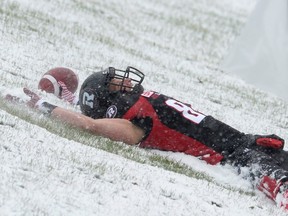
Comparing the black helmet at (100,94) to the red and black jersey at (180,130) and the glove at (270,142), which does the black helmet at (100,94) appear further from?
the glove at (270,142)

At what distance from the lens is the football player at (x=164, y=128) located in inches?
282

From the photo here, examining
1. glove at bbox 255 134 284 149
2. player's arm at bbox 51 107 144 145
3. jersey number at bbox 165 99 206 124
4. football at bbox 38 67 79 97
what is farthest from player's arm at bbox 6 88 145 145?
football at bbox 38 67 79 97

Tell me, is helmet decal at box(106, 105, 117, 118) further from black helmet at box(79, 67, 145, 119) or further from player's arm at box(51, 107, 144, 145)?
player's arm at box(51, 107, 144, 145)

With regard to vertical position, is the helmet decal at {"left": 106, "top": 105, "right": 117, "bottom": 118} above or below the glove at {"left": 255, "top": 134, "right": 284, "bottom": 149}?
below

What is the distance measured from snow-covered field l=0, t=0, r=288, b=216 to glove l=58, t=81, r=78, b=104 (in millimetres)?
203

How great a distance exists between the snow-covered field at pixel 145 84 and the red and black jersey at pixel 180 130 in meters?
0.15

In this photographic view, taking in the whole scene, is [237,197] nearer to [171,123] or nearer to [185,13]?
[171,123]

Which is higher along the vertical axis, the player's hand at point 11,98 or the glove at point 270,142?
the glove at point 270,142

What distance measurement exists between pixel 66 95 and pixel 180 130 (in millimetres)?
1890

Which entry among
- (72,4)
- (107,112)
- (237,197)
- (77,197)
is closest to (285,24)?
(72,4)

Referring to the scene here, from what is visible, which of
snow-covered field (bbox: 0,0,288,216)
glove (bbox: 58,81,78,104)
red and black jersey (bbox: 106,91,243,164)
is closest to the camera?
snow-covered field (bbox: 0,0,288,216)

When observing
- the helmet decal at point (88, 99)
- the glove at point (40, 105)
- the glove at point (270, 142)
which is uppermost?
the glove at point (270, 142)

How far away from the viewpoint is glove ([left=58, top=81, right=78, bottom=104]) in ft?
28.4

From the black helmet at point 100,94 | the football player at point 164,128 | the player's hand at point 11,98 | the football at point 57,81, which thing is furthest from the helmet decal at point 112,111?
the football at point 57,81
